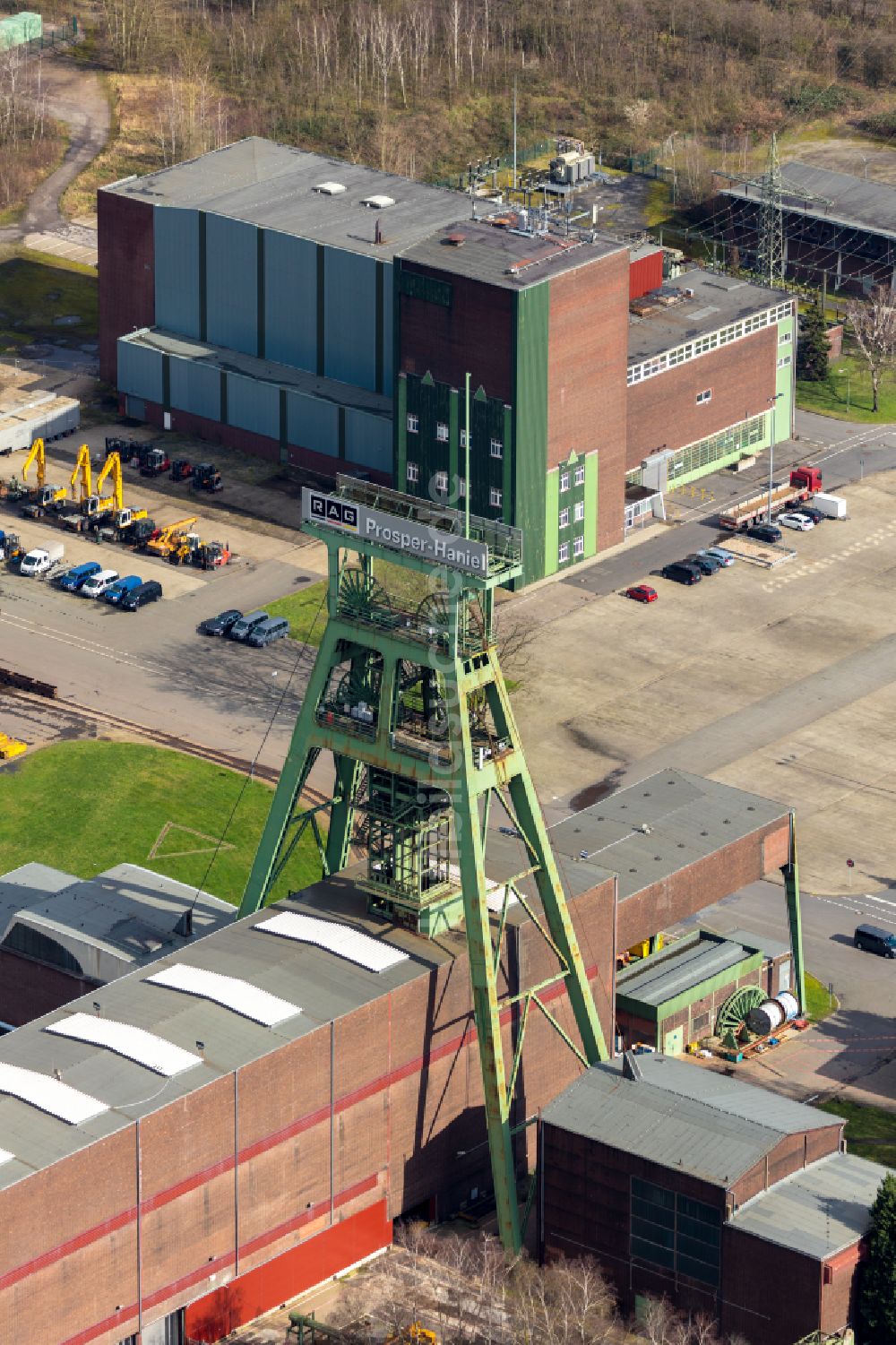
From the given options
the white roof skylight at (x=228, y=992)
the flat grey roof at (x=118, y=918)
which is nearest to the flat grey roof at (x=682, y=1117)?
the white roof skylight at (x=228, y=992)

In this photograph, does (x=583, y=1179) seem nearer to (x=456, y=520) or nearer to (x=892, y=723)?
(x=456, y=520)

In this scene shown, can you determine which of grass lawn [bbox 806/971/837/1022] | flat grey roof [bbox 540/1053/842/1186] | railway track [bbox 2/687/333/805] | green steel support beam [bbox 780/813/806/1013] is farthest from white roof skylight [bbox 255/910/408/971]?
railway track [bbox 2/687/333/805]

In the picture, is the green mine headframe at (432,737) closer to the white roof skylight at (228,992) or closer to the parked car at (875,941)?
the white roof skylight at (228,992)

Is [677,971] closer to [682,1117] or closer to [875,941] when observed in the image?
[875,941]

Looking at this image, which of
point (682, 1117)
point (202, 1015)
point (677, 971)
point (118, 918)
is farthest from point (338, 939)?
point (677, 971)

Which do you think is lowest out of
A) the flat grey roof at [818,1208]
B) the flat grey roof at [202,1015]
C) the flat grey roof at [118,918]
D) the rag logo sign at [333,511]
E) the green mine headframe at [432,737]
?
the flat grey roof at [818,1208]

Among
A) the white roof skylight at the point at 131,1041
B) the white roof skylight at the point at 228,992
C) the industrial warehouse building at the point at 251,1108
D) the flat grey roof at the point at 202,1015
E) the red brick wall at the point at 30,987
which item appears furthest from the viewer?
the red brick wall at the point at 30,987

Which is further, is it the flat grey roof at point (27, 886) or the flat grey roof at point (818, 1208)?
the flat grey roof at point (27, 886)

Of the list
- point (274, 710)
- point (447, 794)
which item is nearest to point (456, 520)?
point (447, 794)
